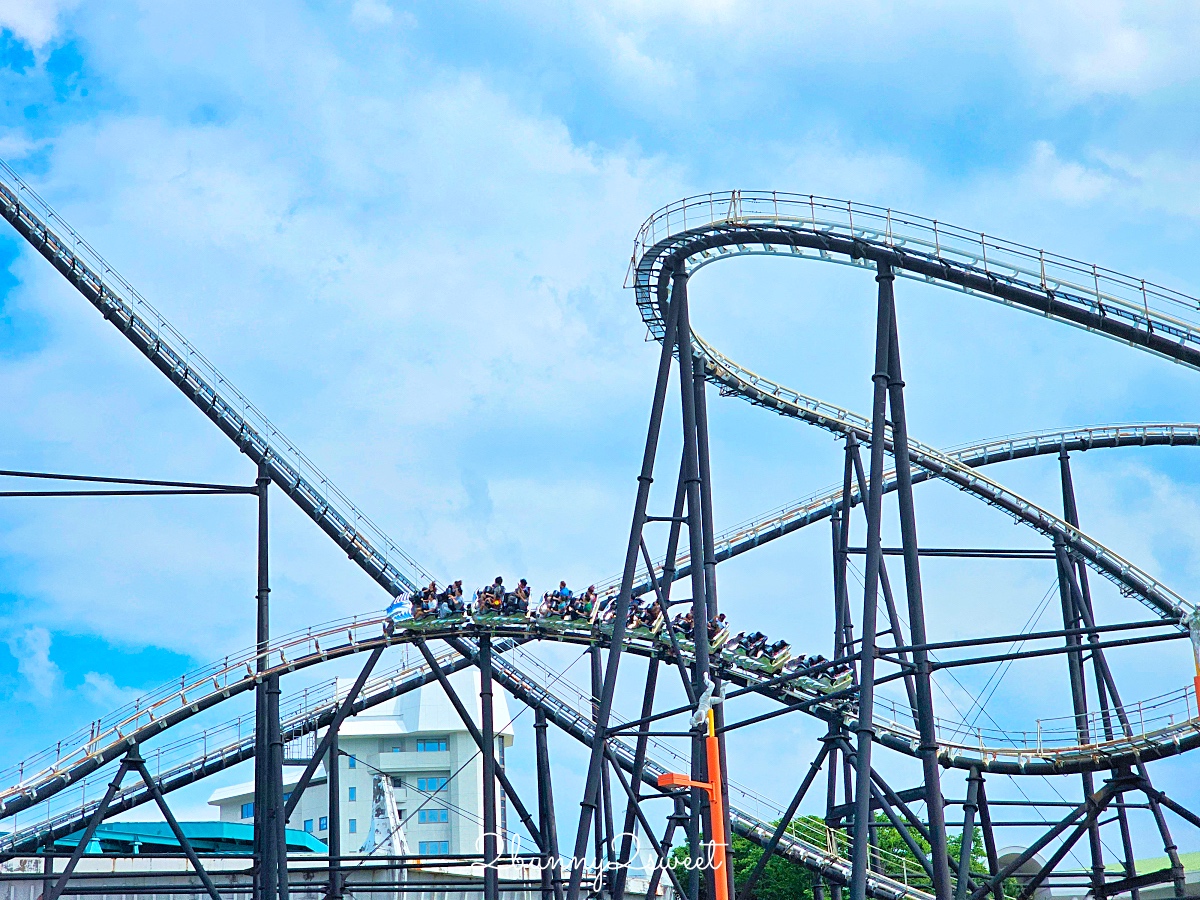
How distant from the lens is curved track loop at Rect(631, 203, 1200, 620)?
60.0 ft

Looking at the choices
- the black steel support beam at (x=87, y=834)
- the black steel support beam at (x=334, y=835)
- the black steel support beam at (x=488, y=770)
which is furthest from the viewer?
the black steel support beam at (x=334, y=835)

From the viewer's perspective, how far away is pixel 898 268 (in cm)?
1942

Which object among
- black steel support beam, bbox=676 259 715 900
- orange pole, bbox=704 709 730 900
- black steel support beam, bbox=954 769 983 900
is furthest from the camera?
black steel support beam, bbox=954 769 983 900

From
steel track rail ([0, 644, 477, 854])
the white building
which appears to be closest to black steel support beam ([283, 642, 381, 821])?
steel track rail ([0, 644, 477, 854])

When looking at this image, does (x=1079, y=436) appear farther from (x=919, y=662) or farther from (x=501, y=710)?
(x=501, y=710)

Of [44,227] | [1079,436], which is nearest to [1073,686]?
[1079,436]

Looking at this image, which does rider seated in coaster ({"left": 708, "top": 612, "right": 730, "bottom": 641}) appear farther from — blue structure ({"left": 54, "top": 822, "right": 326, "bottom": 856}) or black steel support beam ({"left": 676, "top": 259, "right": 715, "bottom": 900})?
blue structure ({"left": 54, "top": 822, "right": 326, "bottom": 856})

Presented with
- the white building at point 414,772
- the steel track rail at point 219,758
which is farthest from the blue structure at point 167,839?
the white building at point 414,772

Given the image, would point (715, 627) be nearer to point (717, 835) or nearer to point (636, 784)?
point (636, 784)

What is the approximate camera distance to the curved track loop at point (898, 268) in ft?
60.0

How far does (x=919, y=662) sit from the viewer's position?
17844 mm

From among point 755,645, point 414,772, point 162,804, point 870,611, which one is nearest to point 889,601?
point 755,645

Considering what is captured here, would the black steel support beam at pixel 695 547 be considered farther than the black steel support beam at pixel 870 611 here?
Yes

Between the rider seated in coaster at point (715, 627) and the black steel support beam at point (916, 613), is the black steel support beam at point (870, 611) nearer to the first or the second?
the black steel support beam at point (916, 613)
